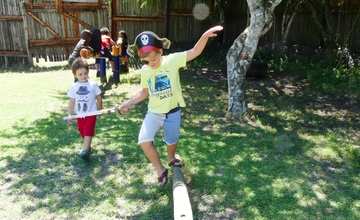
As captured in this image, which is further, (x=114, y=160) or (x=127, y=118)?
(x=127, y=118)

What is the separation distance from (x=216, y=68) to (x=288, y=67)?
1.91 metres

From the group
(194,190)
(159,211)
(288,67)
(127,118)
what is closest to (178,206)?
(159,211)

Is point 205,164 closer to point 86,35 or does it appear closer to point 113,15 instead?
point 86,35

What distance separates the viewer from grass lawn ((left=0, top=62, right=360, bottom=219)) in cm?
474

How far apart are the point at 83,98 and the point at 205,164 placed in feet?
5.48

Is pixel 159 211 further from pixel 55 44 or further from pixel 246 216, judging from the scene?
pixel 55 44

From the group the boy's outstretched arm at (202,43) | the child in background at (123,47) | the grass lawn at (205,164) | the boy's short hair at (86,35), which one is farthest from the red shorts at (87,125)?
the child in background at (123,47)

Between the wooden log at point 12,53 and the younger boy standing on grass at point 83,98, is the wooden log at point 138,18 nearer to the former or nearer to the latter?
the wooden log at point 12,53

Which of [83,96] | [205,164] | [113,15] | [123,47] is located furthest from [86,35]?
[113,15]

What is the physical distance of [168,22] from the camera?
659 inches

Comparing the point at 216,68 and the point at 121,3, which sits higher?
the point at 121,3

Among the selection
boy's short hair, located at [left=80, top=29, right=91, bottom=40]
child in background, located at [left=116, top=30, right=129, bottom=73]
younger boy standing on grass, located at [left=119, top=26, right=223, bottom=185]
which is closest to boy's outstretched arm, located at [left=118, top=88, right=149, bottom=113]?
younger boy standing on grass, located at [left=119, top=26, right=223, bottom=185]

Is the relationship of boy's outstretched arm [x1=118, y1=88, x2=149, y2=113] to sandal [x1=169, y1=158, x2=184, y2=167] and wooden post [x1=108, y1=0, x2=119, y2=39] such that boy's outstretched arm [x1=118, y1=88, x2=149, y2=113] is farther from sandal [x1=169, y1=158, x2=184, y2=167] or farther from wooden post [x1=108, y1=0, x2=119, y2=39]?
wooden post [x1=108, y1=0, x2=119, y2=39]

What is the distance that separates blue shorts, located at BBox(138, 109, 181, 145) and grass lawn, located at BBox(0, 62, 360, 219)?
1.81 feet
